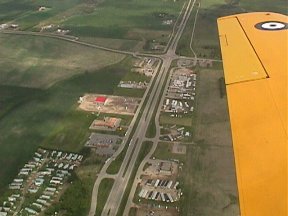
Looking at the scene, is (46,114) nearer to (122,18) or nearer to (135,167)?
(135,167)

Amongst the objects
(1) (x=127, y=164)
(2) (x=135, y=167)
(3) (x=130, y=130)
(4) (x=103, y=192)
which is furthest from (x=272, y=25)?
(3) (x=130, y=130)

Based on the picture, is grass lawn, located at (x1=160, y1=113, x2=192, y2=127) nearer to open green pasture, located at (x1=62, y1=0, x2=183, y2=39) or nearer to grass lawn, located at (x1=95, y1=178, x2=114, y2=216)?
grass lawn, located at (x1=95, y1=178, x2=114, y2=216)

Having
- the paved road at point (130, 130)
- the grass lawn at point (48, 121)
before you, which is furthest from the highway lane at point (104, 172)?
the grass lawn at point (48, 121)

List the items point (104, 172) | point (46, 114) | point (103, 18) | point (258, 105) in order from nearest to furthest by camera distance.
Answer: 1. point (258, 105)
2. point (104, 172)
3. point (46, 114)
4. point (103, 18)

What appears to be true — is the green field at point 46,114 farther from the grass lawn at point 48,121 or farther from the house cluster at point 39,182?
the house cluster at point 39,182

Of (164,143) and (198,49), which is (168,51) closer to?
(198,49)

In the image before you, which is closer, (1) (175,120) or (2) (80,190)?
(2) (80,190)

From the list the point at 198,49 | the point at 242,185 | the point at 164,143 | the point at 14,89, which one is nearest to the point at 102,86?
the point at 14,89

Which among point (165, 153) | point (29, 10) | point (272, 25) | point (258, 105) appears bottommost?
point (165, 153)
